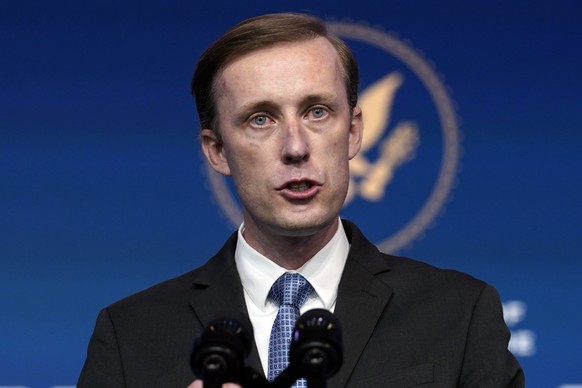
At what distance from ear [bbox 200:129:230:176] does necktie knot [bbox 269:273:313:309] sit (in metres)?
0.22

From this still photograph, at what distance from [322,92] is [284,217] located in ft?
0.70

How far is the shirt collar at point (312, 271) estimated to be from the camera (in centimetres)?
201

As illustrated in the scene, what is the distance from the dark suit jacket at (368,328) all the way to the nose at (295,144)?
0.26 meters

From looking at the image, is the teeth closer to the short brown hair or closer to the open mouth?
the open mouth

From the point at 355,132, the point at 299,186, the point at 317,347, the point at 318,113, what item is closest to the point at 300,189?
the point at 299,186

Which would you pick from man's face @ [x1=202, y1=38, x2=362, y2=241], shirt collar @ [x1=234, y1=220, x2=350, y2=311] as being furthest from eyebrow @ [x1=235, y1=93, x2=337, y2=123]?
shirt collar @ [x1=234, y1=220, x2=350, y2=311]

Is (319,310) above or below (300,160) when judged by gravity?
below

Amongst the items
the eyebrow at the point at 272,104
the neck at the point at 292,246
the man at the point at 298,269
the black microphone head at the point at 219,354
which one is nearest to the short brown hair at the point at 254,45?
the man at the point at 298,269

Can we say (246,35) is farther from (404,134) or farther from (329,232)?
(404,134)

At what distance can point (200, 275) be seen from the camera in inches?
84.5

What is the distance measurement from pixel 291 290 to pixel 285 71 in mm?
358

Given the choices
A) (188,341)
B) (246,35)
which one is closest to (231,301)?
(188,341)

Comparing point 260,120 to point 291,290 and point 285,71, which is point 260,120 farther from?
point 291,290

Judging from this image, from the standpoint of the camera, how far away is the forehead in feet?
6.39
